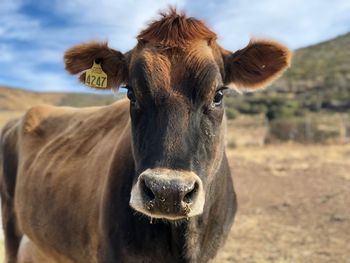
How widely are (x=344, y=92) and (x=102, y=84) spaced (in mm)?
44698

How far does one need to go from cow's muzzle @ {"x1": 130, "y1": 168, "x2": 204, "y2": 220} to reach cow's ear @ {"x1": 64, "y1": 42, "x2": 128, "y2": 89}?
57.1 inches

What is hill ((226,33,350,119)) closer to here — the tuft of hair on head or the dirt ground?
the dirt ground

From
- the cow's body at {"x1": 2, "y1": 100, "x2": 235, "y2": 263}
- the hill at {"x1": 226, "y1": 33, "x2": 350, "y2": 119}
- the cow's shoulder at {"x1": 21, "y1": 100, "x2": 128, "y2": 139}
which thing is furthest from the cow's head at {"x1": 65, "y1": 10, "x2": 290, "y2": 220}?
the hill at {"x1": 226, "y1": 33, "x2": 350, "y2": 119}

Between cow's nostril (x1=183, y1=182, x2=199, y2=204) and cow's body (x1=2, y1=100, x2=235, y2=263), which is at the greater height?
cow's nostril (x1=183, y1=182, x2=199, y2=204)

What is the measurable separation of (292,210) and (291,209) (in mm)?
94

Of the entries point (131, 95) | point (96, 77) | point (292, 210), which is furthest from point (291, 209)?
point (131, 95)

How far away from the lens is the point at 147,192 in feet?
9.06

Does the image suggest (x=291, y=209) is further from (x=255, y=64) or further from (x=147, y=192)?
(x=147, y=192)

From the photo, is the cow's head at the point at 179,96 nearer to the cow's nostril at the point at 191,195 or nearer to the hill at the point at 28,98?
the cow's nostril at the point at 191,195

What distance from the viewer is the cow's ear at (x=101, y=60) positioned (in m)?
4.01

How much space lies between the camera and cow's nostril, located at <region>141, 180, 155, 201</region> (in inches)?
108

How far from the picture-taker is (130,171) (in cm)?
371

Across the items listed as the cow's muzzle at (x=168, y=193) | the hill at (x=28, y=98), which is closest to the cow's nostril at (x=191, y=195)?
the cow's muzzle at (x=168, y=193)

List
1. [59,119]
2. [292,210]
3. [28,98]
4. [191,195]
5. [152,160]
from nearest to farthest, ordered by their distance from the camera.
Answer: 1. [191,195]
2. [152,160]
3. [59,119]
4. [292,210]
5. [28,98]
